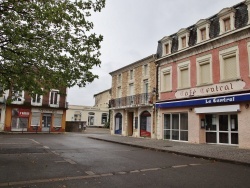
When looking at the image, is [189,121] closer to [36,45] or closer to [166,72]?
[166,72]

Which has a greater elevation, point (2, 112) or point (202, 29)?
point (202, 29)

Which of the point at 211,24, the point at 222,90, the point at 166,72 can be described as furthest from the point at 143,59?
the point at 222,90

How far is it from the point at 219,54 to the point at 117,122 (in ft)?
47.9

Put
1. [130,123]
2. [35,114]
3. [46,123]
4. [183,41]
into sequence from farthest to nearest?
[46,123] → [35,114] → [130,123] → [183,41]

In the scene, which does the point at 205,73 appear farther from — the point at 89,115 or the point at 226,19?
the point at 89,115

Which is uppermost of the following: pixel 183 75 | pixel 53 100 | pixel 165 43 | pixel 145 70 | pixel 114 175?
pixel 165 43

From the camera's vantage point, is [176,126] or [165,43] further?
[165,43]

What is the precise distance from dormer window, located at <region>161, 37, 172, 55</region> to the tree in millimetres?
11384

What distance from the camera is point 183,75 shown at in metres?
18.1

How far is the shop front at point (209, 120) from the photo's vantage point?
13.5 metres

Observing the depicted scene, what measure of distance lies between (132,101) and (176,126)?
6590 millimetres

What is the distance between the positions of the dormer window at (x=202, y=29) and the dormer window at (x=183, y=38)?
1.18 m

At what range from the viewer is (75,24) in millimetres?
9141

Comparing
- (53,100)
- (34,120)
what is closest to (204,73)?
(53,100)
